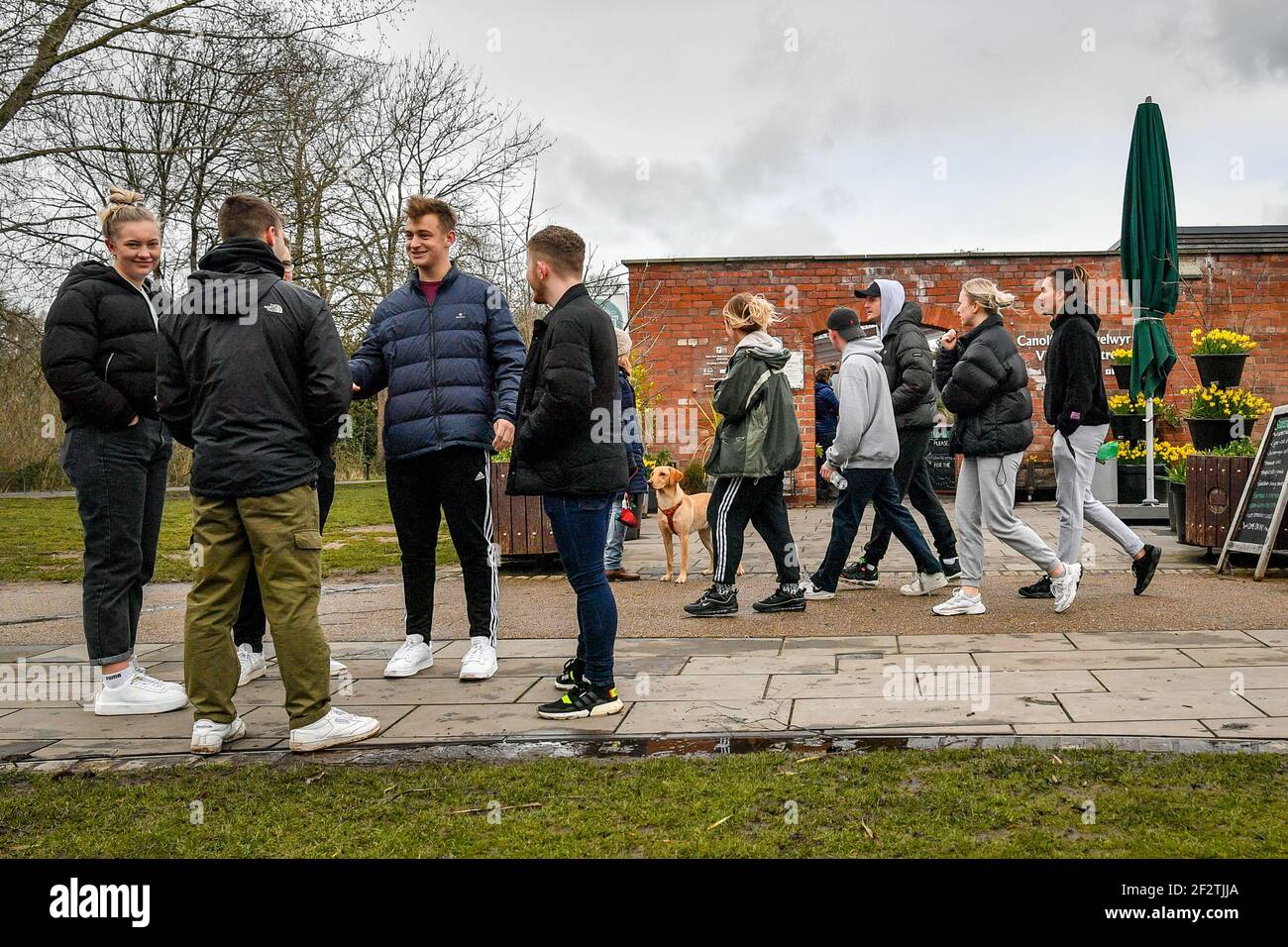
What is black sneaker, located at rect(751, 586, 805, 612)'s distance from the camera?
6.99 meters

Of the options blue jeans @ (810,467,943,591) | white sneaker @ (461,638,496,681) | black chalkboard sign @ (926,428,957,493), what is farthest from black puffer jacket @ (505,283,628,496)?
black chalkboard sign @ (926,428,957,493)

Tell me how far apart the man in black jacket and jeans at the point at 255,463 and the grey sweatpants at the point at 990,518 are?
3820mm

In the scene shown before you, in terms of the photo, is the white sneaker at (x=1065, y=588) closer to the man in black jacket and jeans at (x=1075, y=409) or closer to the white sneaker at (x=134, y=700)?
the man in black jacket and jeans at (x=1075, y=409)

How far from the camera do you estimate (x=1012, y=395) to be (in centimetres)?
665

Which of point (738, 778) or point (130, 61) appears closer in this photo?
point (738, 778)

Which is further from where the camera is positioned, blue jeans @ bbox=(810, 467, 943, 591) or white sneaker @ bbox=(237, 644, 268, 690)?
blue jeans @ bbox=(810, 467, 943, 591)

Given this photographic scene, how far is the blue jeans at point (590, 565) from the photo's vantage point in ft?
14.8

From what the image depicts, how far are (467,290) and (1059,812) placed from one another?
3480mm

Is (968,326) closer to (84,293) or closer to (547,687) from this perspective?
(547,687)

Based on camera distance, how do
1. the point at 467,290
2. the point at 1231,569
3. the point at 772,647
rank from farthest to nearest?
the point at 1231,569 → the point at 772,647 → the point at 467,290

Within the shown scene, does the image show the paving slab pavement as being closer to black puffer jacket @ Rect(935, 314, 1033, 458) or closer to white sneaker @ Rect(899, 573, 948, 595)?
white sneaker @ Rect(899, 573, 948, 595)

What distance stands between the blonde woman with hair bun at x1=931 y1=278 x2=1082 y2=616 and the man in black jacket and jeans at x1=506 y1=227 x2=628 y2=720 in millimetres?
2760

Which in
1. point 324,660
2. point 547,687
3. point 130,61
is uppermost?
point 130,61
